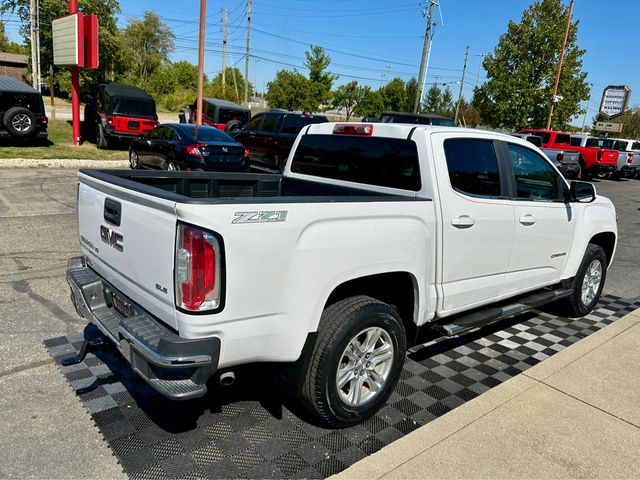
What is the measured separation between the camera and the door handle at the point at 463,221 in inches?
138

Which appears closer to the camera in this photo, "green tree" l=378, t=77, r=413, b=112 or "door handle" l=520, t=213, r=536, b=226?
"door handle" l=520, t=213, r=536, b=226

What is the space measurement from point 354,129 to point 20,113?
14374 mm

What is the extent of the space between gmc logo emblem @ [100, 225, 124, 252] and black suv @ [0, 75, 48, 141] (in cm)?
1421

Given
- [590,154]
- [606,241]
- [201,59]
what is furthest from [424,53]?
[606,241]

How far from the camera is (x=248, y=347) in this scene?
102 inches

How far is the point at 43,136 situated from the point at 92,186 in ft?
47.1

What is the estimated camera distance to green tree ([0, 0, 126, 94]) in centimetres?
4225

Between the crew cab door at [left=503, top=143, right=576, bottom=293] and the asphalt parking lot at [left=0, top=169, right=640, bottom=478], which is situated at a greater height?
the crew cab door at [left=503, top=143, right=576, bottom=293]

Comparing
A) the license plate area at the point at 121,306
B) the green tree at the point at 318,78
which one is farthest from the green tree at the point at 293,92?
the license plate area at the point at 121,306

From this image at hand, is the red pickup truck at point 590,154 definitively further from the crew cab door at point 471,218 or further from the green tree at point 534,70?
the crew cab door at point 471,218

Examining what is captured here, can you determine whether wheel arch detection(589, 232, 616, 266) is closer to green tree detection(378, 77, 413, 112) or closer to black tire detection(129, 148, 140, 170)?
black tire detection(129, 148, 140, 170)

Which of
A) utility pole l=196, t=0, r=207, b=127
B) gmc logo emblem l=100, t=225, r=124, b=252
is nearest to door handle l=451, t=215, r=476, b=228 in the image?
gmc logo emblem l=100, t=225, r=124, b=252

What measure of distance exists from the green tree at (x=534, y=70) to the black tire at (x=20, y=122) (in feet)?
88.3

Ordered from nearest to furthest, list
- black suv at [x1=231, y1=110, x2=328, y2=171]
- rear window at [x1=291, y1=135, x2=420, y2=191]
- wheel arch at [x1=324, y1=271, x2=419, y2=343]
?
wheel arch at [x1=324, y1=271, x2=419, y2=343] → rear window at [x1=291, y1=135, x2=420, y2=191] → black suv at [x1=231, y1=110, x2=328, y2=171]
